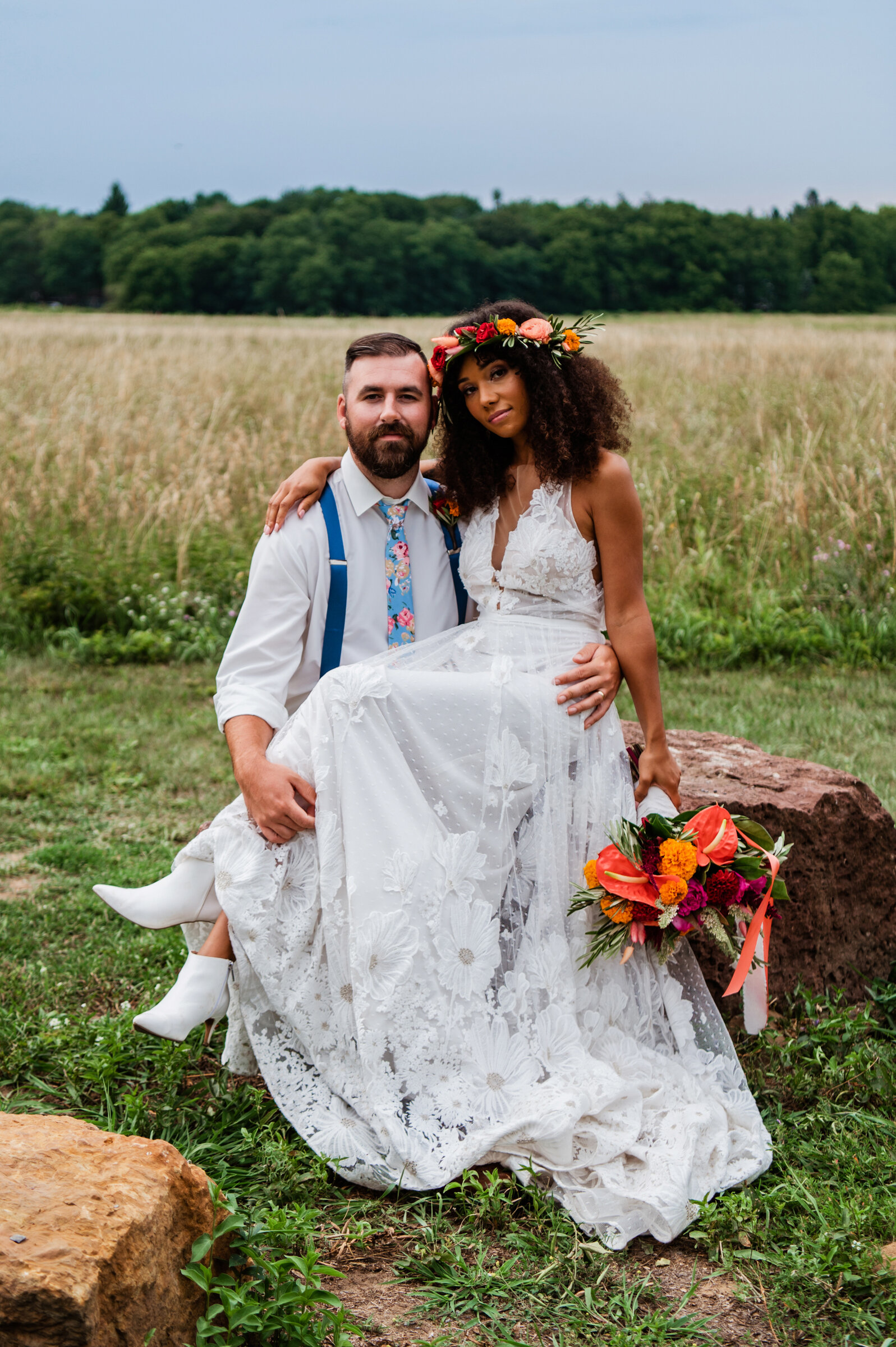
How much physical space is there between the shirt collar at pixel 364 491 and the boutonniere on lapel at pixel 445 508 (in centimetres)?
2

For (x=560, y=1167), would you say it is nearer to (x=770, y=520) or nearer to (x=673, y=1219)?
(x=673, y=1219)

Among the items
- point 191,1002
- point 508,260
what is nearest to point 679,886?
point 191,1002

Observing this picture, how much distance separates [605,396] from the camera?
316cm

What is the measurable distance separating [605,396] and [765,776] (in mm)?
1240

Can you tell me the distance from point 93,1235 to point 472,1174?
109cm

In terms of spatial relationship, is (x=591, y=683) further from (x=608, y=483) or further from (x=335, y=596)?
(x=335, y=596)

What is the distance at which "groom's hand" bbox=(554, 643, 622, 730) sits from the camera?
2.95m

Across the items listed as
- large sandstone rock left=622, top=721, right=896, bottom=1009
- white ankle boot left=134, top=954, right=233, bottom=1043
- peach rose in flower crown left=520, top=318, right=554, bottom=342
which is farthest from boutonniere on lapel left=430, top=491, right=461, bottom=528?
white ankle boot left=134, top=954, right=233, bottom=1043

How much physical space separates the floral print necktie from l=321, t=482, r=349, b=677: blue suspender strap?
129mm

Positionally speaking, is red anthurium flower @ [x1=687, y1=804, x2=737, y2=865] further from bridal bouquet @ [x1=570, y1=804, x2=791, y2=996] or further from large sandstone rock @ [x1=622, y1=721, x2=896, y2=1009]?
large sandstone rock @ [x1=622, y1=721, x2=896, y2=1009]

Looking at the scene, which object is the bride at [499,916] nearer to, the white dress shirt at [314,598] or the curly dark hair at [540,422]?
the curly dark hair at [540,422]

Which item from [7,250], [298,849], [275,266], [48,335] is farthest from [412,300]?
[298,849]

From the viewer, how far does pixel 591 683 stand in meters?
2.97

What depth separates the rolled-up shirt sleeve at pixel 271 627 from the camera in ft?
10.5
